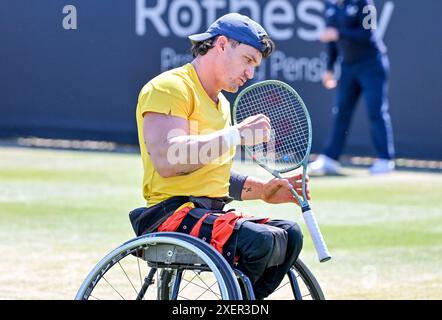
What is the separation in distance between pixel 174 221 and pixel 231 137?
473mm

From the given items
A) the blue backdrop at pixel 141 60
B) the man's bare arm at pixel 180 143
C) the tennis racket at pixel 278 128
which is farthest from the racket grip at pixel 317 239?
the blue backdrop at pixel 141 60

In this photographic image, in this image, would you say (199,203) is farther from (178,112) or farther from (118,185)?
(118,185)

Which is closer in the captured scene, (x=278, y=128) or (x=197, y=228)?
(x=197, y=228)

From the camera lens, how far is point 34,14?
14.9 metres

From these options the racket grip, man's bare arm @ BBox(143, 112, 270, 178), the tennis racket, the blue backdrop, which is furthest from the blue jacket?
man's bare arm @ BBox(143, 112, 270, 178)

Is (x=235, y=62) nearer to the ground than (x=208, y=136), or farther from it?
farther from it

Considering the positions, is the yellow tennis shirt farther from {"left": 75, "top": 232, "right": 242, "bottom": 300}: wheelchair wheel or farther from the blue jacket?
the blue jacket

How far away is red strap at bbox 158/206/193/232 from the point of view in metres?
5.01

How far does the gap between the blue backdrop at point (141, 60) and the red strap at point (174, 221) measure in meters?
8.27

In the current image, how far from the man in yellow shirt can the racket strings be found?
0.51 feet

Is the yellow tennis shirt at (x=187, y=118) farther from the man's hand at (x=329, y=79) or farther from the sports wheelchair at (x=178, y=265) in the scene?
the man's hand at (x=329, y=79)

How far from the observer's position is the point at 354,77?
12.7 metres

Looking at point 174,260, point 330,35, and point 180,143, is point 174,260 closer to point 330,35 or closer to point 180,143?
point 180,143

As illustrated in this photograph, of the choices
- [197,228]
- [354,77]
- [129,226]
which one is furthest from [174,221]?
[354,77]
